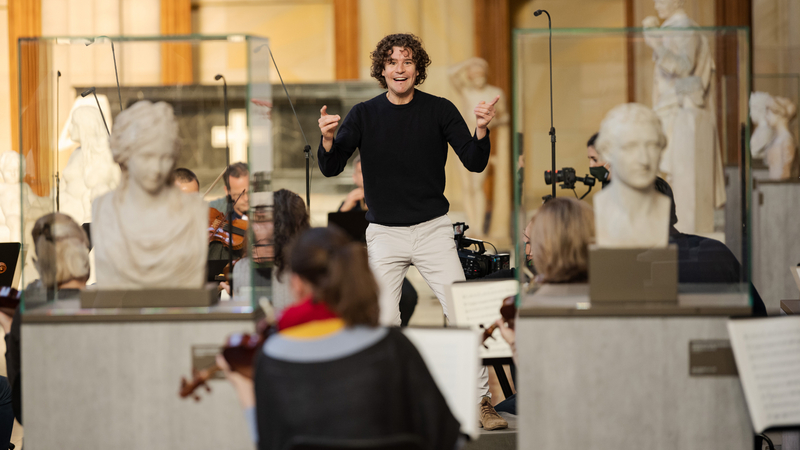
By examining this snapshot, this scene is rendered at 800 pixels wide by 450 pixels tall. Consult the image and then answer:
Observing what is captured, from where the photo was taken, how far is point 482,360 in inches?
109

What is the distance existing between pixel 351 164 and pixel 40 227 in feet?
17.7

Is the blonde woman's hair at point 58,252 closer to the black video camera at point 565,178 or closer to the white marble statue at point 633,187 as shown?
the black video camera at point 565,178

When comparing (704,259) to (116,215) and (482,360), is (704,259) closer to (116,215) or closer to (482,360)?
(482,360)

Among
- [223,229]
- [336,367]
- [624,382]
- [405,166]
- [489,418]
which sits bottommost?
[489,418]

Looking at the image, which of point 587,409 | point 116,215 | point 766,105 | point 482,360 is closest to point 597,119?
point 587,409

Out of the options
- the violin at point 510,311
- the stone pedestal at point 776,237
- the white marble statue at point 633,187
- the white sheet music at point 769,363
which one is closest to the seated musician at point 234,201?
the violin at point 510,311

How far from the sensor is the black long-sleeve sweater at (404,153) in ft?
10.1

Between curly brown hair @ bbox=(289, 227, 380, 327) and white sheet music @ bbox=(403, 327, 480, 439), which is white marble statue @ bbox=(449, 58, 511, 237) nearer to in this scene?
white sheet music @ bbox=(403, 327, 480, 439)

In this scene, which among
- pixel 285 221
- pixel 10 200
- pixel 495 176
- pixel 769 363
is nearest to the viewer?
pixel 769 363

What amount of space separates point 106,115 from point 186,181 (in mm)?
317

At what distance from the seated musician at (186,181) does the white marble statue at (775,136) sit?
4771 mm

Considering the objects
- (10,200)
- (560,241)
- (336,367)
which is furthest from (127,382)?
(10,200)

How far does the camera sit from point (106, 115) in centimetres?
224

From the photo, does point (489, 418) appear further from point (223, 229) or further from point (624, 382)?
point (223, 229)
